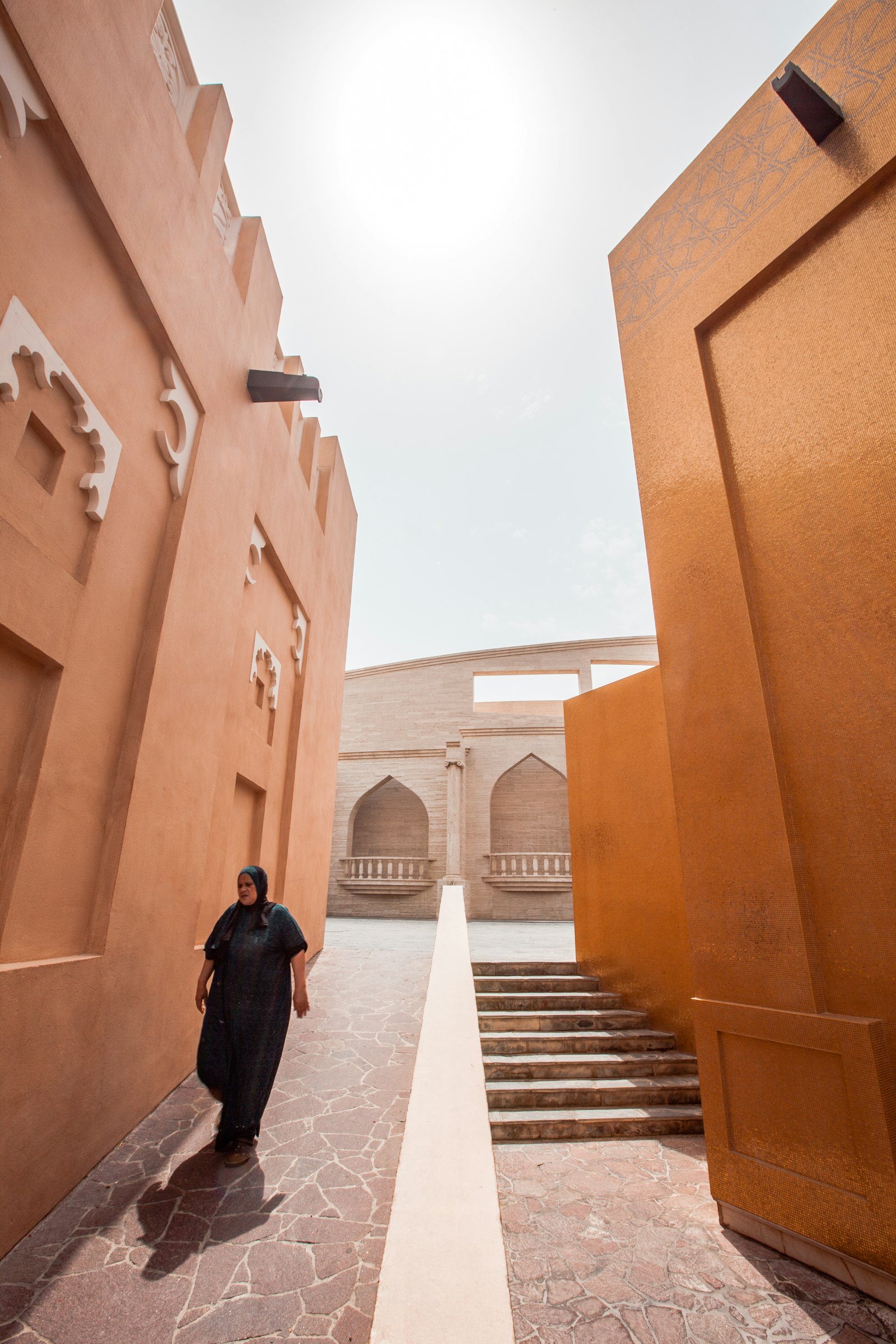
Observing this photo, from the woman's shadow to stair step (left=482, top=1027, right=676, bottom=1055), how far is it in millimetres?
2994

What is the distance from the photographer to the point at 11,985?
8.54 ft

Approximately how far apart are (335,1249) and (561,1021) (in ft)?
13.0

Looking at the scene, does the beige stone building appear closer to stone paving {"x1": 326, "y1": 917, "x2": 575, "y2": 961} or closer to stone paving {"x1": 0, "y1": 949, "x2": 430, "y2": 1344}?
stone paving {"x1": 326, "y1": 917, "x2": 575, "y2": 961}

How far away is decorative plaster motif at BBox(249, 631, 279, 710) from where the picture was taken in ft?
20.1

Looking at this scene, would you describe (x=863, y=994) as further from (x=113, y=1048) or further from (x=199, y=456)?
(x=199, y=456)

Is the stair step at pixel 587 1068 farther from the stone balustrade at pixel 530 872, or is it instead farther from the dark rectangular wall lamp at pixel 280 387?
the stone balustrade at pixel 530 872

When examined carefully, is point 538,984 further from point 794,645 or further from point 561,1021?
point 794,645

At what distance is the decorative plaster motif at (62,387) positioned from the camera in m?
2.60

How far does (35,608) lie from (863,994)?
412cm

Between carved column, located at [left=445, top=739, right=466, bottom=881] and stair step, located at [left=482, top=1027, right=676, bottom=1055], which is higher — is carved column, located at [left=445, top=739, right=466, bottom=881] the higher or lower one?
the higher one

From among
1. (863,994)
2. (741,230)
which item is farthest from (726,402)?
(863,994)

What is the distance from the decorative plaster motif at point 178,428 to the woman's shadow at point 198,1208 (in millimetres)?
3910

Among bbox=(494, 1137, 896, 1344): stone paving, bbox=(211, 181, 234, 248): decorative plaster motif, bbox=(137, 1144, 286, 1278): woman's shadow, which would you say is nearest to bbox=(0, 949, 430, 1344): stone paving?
bbox=(137, 1144, 286, 1278): woman's shadow

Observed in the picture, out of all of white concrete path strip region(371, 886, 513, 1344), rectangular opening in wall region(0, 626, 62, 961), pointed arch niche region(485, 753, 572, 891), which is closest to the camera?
white concrete path strip region(371, 886, 513, 1344)
